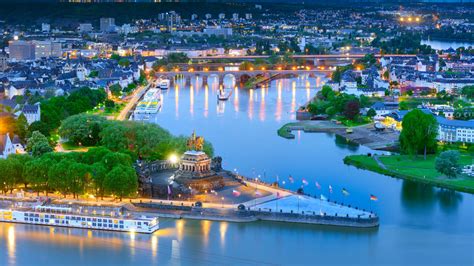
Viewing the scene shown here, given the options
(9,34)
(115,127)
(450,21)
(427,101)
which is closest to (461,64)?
(427,101)

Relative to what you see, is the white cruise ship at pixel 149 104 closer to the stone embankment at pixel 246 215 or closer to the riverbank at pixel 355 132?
the riverbank at pixel 355 132

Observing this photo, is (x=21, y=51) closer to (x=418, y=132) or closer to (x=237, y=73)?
(x=237, y=73)

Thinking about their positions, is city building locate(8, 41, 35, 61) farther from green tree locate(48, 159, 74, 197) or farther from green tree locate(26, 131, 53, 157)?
green tree locate(48, 159, 74, 197)

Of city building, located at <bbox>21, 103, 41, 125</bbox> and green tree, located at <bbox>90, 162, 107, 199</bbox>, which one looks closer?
green tree, located at <bbox>90, 162, 107, 199</bbox>

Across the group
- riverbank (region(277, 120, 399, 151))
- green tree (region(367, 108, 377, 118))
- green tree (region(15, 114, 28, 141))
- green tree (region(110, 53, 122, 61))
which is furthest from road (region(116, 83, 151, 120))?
green tree (region(110, 53, 122, 61))

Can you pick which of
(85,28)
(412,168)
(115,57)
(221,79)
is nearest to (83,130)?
(412,168)

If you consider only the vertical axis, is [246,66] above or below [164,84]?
above

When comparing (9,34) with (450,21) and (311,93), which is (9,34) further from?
(450,21)
